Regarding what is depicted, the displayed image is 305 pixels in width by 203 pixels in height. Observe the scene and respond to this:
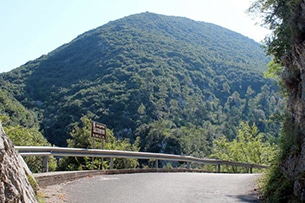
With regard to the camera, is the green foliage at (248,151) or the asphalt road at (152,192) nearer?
the asphalt road at (152,192)

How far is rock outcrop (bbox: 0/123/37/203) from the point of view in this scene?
4.93 m

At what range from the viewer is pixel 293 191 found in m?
8.35

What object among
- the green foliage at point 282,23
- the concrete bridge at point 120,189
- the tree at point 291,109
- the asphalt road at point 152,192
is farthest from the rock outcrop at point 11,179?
the green foliage at point 282,23

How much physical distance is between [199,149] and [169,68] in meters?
79.3

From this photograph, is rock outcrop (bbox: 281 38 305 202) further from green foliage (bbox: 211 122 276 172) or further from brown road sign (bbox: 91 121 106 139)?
green foliage (bbox: 211 122 276 172)

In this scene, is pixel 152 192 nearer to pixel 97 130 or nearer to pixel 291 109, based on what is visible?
pixel 291 109

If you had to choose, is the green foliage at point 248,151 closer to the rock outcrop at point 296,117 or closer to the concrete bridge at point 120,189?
the concrete bridge at point 120,189

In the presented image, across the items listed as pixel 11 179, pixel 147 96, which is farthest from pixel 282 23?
pixel 147 96

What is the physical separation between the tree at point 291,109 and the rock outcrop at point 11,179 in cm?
514

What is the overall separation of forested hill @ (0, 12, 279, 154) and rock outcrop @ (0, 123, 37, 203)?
93.8m

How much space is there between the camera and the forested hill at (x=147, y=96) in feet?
386

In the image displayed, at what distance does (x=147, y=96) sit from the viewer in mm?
146000

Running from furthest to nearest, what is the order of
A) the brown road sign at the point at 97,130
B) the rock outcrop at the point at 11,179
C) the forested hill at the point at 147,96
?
1. the forested hill at the point at 147,96
2. the brown road sign at the point at 97,130
3. the rock outcrop at the point at 11,179

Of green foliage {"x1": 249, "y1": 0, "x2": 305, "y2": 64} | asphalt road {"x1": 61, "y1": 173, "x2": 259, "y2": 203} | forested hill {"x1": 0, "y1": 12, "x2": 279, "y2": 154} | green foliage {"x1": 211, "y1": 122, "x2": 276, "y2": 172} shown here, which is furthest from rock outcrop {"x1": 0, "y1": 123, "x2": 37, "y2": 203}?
forested hill {"x1": 0, "y1": 12, "x2": 279, "y2": 154}
